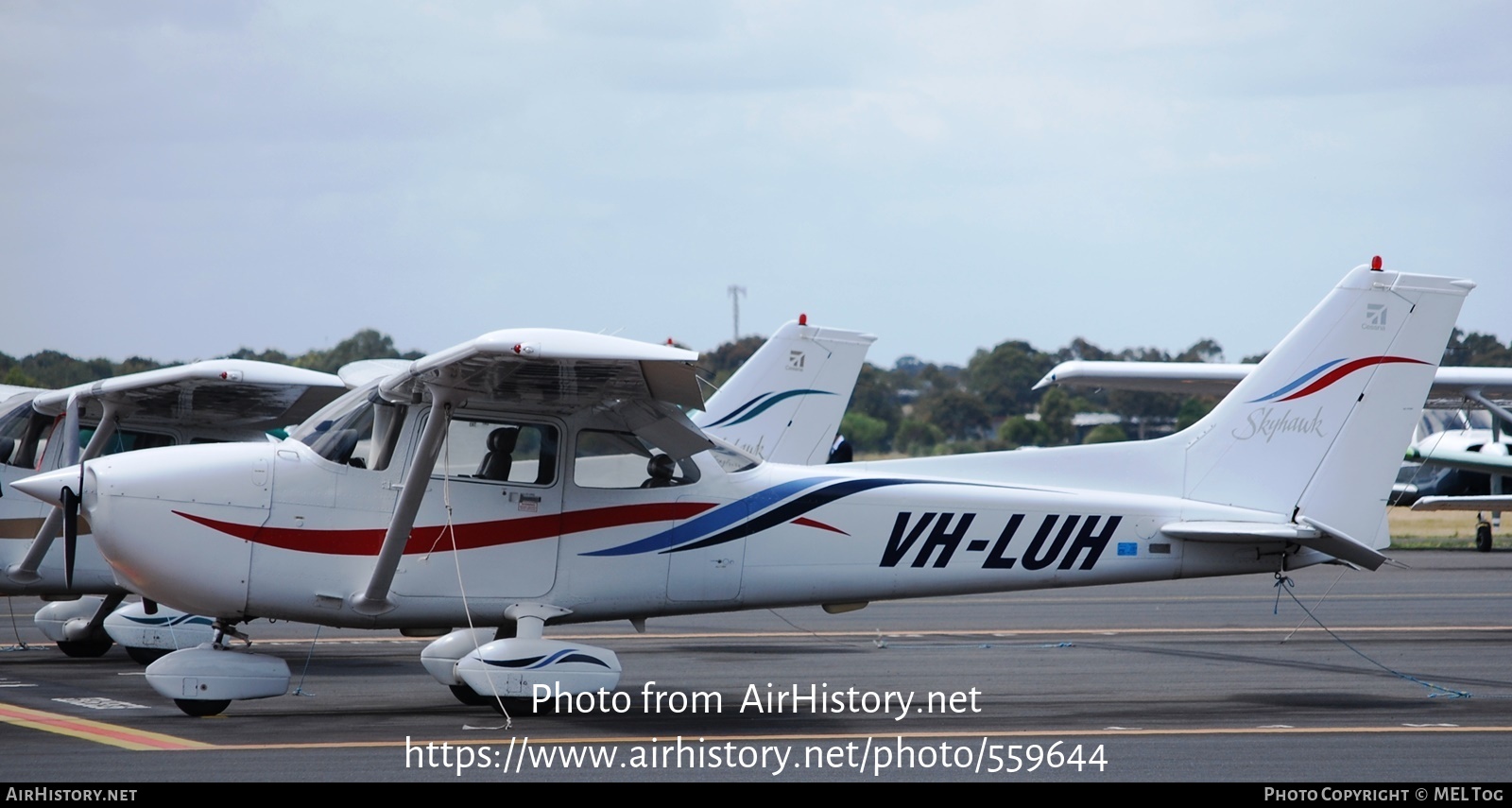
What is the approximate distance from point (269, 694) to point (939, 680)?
178 inches

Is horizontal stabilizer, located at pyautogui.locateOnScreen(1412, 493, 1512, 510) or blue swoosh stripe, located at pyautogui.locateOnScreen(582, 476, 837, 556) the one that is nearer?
blue swoosh stripe, located at pyautogui.locateOnScreen(582, 476, 837, 556)

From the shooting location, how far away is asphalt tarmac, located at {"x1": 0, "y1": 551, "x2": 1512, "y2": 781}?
22.0 ft

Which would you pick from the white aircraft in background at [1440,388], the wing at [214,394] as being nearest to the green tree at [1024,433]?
the white aircraft in background at [1440,388]

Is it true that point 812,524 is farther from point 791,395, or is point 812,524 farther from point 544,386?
point 791,395

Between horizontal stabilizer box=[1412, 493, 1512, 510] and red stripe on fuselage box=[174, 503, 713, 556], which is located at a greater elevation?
red stripe on fuselage box=[174, 503, 713, 556]

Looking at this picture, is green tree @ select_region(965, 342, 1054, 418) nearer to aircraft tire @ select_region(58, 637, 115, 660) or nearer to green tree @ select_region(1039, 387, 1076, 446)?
green tree @ select_region(1039, 387, 1076, 446)

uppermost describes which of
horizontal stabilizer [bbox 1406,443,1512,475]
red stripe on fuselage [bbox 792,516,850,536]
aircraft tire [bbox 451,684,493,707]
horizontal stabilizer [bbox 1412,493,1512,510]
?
red stripe on fuselage [bbox 792,516,850,536]

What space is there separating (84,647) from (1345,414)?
9.77 metres

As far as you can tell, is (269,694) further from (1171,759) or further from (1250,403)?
(1250,403)

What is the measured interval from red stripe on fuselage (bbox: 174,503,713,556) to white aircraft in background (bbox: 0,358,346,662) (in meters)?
2.46

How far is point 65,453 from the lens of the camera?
10.5 meters

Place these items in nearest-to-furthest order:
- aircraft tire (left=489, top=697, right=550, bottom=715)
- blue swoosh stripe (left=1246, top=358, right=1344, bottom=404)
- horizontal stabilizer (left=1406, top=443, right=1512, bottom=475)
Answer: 1. aircraft tire (left=489, top=697, right=550, bottom=715)
2. blue swoosh stripe (left=1246, top=358, right=1344, bottom=404)
3. horizontal stabilizer (left=1406, top=443, right=1512, bottom=475)

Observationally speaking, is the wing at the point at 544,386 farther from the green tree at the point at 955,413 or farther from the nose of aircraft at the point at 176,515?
the green tree at the point at 955,413

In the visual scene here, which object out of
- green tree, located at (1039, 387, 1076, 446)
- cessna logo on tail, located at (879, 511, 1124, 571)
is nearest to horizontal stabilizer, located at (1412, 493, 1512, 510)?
cessna logo on tail, located at (879, 511, 1124, 571)
